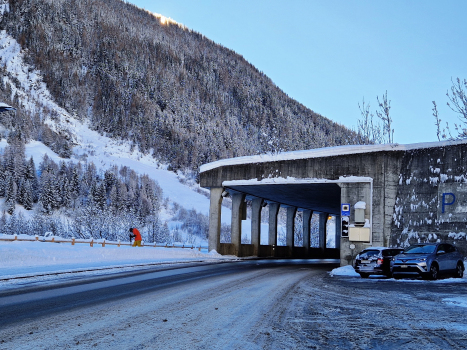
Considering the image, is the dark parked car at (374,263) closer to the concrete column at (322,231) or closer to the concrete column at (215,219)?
the concrete column at (215,219)

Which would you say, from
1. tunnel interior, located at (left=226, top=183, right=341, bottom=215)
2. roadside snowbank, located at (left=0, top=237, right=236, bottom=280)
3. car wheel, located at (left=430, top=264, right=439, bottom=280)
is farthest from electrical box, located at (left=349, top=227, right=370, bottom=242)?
roadside snowbank, located at (left=0, top=237, right=236, bottom=280)

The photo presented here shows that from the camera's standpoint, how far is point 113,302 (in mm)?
11422

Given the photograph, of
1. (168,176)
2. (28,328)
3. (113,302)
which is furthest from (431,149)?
(168,176)

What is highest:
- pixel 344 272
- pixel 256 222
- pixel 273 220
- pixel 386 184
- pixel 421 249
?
pixel 386 184

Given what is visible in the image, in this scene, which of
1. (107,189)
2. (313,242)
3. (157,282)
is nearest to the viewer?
(157,282)

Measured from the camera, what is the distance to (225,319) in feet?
30.7

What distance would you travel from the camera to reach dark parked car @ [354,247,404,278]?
78.0 feet

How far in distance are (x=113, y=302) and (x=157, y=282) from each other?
5.31 m

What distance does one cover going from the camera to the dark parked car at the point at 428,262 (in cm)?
2116

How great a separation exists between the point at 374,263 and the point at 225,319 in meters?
15.9

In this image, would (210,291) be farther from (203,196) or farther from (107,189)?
(203,196)

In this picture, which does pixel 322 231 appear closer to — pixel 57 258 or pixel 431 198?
pixel 431 198

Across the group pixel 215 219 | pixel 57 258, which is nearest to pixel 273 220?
pixel 215 219

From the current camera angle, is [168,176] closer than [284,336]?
No
